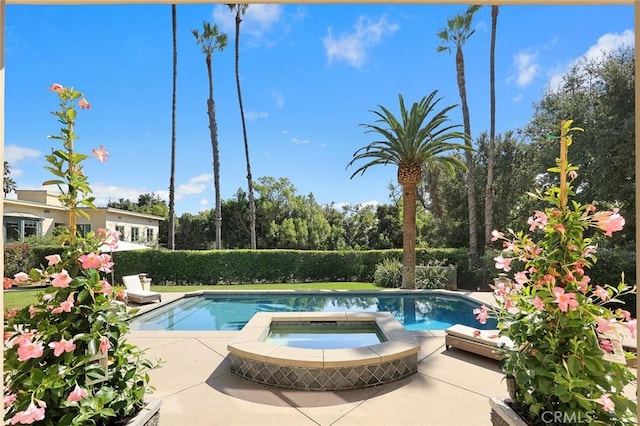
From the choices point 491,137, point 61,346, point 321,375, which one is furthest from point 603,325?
point 491,137

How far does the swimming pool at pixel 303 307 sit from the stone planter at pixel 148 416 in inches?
219

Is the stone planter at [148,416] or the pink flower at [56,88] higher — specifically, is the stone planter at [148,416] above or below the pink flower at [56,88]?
below

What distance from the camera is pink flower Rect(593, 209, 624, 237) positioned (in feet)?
6.80

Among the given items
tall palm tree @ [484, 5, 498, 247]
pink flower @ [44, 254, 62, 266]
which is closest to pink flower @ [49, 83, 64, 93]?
pink flower @ [44, 254, 62, 266]

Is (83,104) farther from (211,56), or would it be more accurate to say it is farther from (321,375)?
(211,56)

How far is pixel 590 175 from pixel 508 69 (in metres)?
8.42

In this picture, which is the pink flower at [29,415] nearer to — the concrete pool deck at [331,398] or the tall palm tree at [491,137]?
the concrete pool deck at [331,398]

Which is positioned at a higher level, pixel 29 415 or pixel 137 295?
pixel 29 415

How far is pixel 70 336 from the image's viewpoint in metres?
2.11

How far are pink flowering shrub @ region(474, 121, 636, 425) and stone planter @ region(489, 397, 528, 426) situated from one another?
0.09m

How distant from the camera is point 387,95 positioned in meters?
14.3

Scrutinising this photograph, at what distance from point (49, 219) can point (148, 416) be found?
24617mm

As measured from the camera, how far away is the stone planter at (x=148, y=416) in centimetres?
241

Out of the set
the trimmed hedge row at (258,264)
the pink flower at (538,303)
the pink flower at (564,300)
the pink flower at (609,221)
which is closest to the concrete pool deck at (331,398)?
the pink flower at (538,303)
